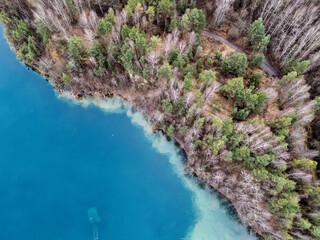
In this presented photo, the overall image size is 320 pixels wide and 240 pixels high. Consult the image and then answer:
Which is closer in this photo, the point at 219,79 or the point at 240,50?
the point at 219,79

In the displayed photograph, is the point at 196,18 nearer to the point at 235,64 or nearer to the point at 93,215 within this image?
the point at 235,64

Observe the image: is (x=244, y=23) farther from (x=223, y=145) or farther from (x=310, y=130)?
(x=223, y=145)

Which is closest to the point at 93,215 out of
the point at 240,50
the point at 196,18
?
the point at 196,18

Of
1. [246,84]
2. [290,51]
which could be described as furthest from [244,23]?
[246,84]

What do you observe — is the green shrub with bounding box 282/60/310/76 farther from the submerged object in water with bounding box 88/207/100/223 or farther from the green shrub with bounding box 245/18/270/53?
the submerged object in water with bounding box 88/207/100/223

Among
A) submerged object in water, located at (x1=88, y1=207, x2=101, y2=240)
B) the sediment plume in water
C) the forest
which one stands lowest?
submerged object in water, located at (x1=88, y1=207, x2=101, y2=240)

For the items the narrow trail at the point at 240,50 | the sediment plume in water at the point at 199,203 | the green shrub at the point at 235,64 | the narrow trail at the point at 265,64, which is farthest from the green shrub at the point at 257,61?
the sediment plume in water at the point at 199,203

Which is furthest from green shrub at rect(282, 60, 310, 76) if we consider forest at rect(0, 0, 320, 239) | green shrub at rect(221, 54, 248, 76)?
green shrub at rect(221, 54, 248, 76)

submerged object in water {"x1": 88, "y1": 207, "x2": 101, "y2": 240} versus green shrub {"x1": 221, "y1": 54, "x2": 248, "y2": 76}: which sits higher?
green shrub {"x1": 221, "y1": 54, "x2": 248, "y2": 76}
